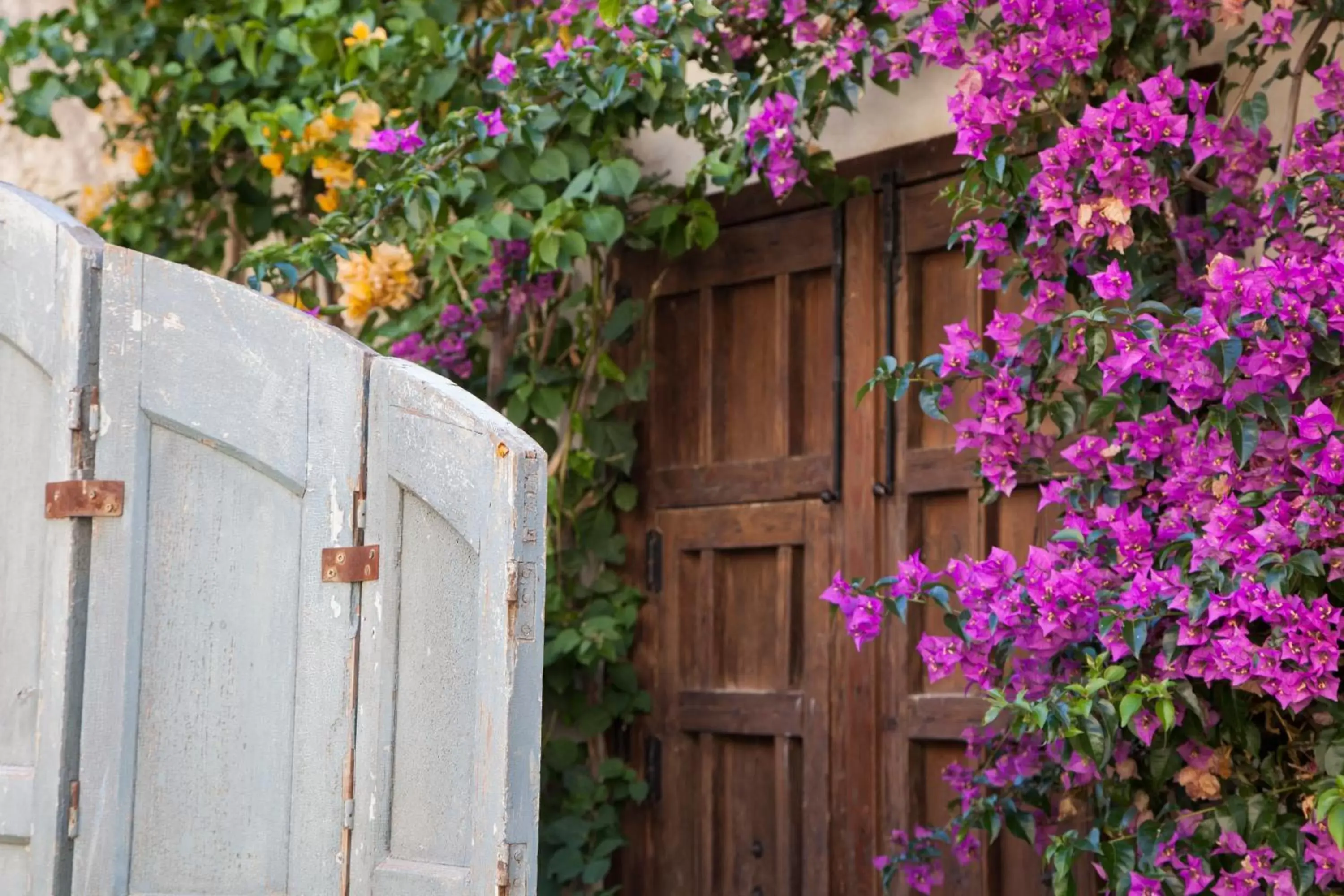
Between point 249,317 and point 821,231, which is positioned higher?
point 821,231

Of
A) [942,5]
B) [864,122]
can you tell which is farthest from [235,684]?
[864,122]

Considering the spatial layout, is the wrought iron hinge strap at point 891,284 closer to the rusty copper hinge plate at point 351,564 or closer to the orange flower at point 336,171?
the orange flower at point 336,171

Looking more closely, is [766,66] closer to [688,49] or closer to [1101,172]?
[688,49]

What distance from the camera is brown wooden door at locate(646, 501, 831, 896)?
164 inches

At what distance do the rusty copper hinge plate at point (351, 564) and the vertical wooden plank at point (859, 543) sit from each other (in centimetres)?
164

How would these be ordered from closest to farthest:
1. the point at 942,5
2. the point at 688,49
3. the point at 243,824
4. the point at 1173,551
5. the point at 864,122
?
the point at 243,824 → the point at 1173,551 → the point at 942,5 → the point at 688,49 → the point at 864,122

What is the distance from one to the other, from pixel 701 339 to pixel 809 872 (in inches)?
53.0

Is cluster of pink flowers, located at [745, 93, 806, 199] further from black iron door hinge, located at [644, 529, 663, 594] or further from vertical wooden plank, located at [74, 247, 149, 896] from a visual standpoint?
vertical wooden plank, located at [74, 247, 149, 896]

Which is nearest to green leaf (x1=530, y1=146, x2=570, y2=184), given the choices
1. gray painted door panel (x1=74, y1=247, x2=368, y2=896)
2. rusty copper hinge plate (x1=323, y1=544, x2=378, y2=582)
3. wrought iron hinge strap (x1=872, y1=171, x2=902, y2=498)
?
wrought iron hinge strap (x1=872, y1=171, x2=902, y2=498)

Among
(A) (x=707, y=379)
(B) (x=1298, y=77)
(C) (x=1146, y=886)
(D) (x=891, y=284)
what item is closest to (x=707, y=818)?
(A) (x=707, y=379)

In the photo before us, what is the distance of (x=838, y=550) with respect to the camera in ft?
13.5

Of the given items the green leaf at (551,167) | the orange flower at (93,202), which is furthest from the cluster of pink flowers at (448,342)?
the orange flower at (93,202)

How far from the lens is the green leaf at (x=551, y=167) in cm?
428

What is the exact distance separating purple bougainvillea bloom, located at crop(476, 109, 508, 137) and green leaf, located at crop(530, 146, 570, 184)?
22 cm
